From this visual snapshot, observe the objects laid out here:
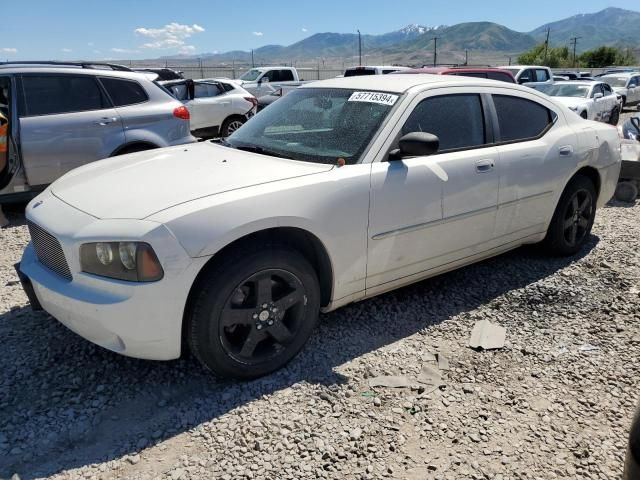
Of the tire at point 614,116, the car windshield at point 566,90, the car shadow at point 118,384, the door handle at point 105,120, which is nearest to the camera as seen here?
Result: the car shadow at point 118,384

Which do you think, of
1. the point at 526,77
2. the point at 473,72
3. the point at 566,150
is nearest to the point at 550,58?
the point at 526,77

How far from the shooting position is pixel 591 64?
5788cm

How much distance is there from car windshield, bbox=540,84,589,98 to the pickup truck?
26.9 ft

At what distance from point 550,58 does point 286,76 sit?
5127 centimetres

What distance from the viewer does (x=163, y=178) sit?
3.02m

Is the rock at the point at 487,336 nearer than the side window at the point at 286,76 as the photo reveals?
Yes

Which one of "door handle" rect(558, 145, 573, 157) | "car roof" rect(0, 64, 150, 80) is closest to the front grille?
"door handle" rect(558, 145, 573, 157)

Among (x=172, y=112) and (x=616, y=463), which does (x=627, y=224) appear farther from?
(x=172, y=112)

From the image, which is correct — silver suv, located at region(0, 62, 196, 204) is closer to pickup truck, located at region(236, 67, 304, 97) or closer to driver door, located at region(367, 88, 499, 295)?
driver door, located at region(367, 88, 499, 295)

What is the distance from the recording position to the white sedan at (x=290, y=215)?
2.58 metres

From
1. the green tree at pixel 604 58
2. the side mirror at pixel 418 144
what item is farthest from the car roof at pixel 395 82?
the green tree at pixel 604 58

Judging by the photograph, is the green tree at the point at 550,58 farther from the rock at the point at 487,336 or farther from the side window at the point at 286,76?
the rock at the point at 487,336

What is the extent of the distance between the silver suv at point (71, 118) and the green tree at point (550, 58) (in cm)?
6006

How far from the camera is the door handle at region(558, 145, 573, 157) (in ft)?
14.3
